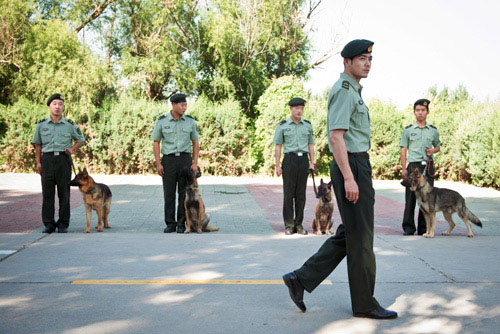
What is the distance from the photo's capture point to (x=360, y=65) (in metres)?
4.17

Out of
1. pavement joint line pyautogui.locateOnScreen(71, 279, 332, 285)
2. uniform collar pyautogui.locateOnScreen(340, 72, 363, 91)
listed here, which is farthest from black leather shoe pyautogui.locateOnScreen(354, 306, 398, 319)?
uniform collar pyautogui.locateOnScreen(340, 72, 363, 91)

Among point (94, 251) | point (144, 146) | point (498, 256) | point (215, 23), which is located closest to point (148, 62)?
point (215, 23)

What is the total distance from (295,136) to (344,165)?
4404 millimetres

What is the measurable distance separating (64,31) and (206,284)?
2088 centimetres

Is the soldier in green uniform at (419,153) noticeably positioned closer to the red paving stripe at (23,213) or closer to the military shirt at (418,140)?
the military shirt at (418,140)

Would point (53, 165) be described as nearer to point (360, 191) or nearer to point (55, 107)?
point (55, 107)

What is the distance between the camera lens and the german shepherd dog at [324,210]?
8.03 m

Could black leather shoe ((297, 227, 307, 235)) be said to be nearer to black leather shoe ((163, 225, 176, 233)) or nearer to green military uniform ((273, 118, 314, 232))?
green military uniform ((273, 118, 314, 232))

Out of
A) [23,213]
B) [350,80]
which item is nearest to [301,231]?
[350,80]

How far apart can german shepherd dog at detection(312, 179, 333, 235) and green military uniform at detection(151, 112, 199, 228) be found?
223cm

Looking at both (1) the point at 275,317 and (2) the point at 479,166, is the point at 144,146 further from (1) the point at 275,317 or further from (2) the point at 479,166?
(1) the point at 275,317

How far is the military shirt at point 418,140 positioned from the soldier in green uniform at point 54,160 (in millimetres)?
5576

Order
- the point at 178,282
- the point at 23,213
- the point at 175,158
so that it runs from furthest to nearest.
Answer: the point at 23,213
the point at 175,158
the point at 178,282

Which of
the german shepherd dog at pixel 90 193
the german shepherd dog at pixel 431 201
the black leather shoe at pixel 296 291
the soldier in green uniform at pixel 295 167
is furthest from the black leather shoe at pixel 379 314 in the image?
the german shepherd dog at pixel 90 193
